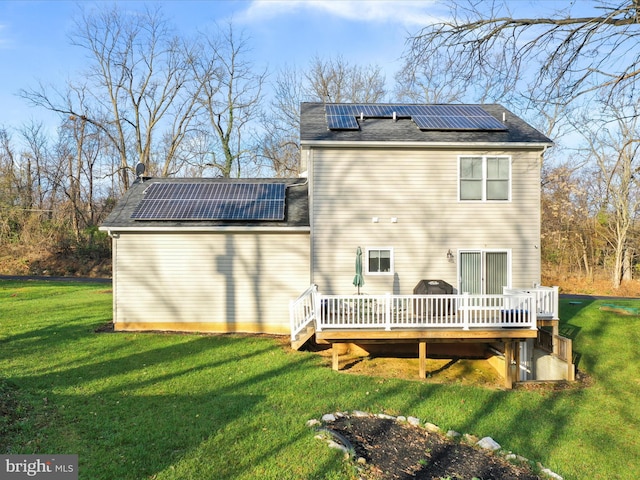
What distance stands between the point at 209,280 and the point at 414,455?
829cm

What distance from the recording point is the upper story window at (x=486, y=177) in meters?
11.7

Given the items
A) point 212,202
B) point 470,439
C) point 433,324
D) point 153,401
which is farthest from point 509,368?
point 212,202

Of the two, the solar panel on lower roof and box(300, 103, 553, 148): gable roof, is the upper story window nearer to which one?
box(300, 103, 553, 148): gable roof

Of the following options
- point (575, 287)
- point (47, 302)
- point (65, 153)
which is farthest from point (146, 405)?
point (65, 153)

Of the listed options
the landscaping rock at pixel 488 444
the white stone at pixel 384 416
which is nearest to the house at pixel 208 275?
the white stone at pixel 384 416

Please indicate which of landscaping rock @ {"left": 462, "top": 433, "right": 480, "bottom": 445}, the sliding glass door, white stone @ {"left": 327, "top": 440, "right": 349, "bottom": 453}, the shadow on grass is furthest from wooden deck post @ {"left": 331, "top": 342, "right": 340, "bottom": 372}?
the sliding glass door

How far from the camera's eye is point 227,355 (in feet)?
32.6

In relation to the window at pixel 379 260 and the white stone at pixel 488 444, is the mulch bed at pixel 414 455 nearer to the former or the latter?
the white stone at pixel 488 444

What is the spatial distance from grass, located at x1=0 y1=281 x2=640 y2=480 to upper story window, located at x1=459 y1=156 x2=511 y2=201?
4.78 metres

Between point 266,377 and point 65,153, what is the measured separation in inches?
1350

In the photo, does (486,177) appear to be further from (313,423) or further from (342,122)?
(313,423)

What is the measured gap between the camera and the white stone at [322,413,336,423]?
6.39 metres

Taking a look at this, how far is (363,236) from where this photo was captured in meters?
11.7

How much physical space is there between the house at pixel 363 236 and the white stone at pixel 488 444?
4065mm
